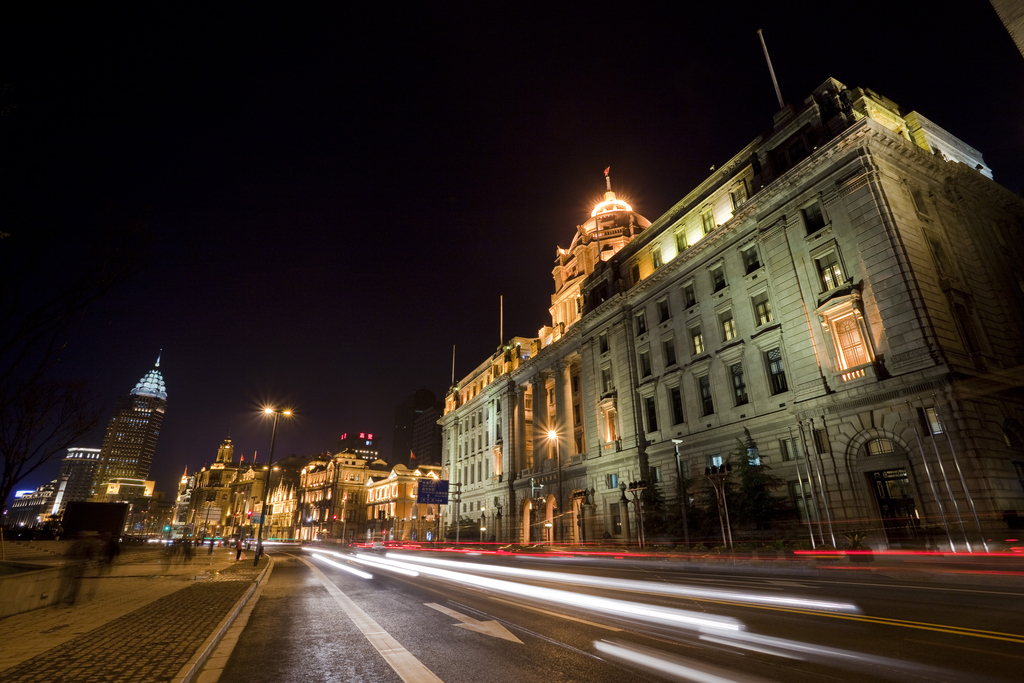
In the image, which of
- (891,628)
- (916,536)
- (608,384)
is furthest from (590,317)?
(891,628)

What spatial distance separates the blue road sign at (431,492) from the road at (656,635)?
109 ft

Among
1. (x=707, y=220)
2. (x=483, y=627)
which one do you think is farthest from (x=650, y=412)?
(x=483, y=627)

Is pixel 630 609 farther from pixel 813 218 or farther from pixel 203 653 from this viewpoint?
pixel 813 218

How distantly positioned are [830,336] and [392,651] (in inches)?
1028

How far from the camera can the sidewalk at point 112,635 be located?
6.45 m

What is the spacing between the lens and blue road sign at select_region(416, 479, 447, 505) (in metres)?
47.7

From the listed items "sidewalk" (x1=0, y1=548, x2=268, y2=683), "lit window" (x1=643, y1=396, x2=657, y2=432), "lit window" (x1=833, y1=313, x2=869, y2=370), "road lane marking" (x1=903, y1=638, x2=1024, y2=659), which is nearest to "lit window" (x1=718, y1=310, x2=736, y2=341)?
"lit window" (x1=833, y1=313, x2=869, y2=370)

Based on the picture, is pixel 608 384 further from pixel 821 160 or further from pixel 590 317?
pixel 821 160

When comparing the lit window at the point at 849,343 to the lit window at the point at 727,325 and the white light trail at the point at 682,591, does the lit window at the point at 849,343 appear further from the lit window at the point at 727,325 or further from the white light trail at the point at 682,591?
the white light trail at the point at 682,591

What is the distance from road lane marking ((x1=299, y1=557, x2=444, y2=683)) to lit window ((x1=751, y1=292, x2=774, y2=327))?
27.2 metres

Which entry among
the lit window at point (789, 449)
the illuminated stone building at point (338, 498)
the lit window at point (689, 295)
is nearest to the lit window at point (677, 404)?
the lit window at point (689, 295)

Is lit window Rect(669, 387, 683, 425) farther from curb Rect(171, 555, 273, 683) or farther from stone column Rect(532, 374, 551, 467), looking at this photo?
curb Rect(171, 555, 273, 683)

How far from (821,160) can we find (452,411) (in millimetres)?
64881

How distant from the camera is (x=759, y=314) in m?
30.0
